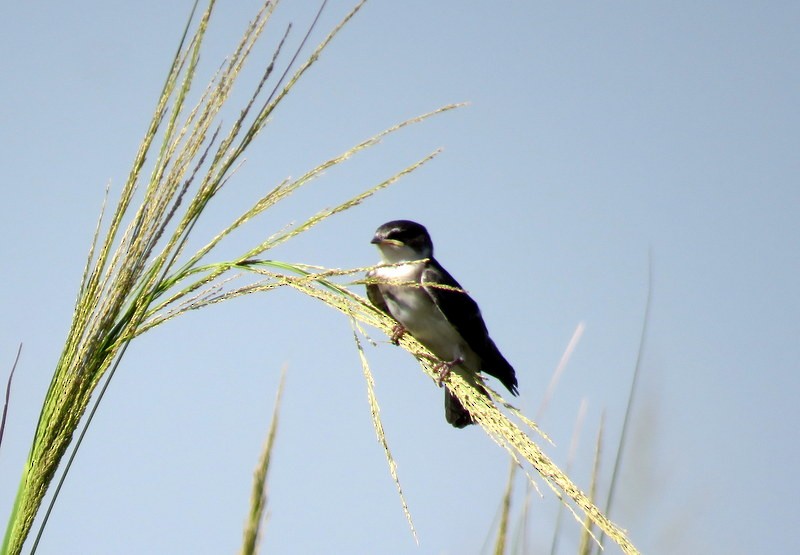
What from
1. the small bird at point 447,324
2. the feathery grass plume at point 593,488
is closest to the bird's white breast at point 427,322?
the small bird at point 447,324

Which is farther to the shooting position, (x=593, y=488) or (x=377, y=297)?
(x=377, y=297)

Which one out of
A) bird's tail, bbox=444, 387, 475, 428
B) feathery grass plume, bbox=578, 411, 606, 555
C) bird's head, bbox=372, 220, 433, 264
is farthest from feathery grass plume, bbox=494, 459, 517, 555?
bird's head, bbox=372, 220, 433, 264

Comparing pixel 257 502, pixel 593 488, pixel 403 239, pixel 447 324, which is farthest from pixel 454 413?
pixel 257 502

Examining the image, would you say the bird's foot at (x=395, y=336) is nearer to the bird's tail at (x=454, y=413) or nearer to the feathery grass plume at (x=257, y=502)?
the feathery grass plume at (x=257, y=502)

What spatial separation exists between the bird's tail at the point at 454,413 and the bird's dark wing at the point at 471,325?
1.00 ft

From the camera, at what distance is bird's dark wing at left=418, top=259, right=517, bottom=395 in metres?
5.32

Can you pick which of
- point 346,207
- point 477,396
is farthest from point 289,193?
point 477,396

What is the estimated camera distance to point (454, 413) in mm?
5246

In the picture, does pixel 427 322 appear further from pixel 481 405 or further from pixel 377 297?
pixel 481 405

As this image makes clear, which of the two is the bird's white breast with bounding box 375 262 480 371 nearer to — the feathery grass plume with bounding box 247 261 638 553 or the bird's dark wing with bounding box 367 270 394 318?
the bird's dark wing with bounding box 367 270 394 318

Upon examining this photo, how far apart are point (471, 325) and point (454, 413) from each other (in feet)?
1.60

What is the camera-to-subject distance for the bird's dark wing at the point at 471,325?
5324 millimetres

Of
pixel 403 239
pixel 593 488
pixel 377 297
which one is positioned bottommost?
pixel 593 488

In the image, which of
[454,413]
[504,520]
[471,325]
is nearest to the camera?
[504,520]
